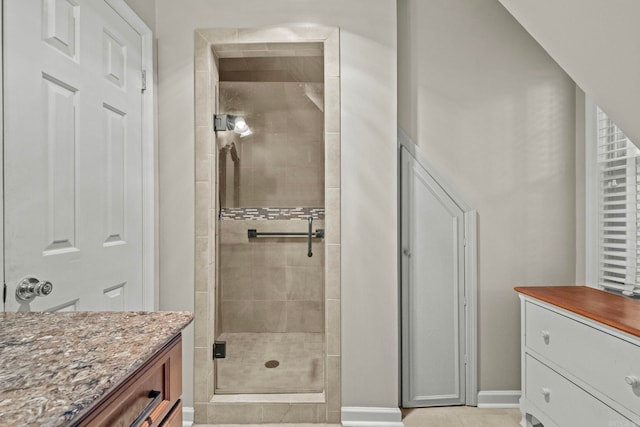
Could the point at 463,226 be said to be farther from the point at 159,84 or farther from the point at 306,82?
the point at 159,84

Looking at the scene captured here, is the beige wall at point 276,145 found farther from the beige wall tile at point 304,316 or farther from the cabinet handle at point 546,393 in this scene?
the cabinet handle at point 546,393

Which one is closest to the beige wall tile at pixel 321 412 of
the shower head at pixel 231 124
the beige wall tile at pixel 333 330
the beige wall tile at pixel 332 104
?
the beige wall tile at pixel 333 330

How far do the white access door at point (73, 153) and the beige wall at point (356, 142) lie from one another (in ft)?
0.75

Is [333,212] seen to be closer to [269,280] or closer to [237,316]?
[269,280]

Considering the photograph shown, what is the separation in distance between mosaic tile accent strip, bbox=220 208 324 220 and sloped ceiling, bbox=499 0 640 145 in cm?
147

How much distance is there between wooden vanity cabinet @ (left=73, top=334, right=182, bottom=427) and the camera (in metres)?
0.64

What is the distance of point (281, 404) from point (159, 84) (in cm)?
194

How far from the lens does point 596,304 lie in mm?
1608

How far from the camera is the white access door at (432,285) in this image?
2197mm

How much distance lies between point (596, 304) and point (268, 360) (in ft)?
5.78

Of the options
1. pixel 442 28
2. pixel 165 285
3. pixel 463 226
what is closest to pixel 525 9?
pixel 442 28

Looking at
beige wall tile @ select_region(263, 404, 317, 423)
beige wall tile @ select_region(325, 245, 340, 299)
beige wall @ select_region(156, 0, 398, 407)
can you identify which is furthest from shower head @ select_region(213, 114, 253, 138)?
beige wall tile @ select_region(263, 404, 317, 423)

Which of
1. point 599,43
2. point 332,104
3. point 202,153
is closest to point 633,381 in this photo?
point 599,43

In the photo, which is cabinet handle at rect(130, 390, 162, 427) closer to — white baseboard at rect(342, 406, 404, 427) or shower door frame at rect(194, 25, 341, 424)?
shower door frame at rect(194, 25, 341, 424)
